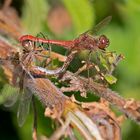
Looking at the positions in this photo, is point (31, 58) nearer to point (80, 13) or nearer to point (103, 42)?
point (103, 42)

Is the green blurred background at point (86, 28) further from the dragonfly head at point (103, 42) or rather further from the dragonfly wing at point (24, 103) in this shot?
the dragonfly wing at point (24, 103)

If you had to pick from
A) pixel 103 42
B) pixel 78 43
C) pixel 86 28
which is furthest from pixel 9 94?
pixel 86 28

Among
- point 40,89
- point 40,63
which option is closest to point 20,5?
point 40,63

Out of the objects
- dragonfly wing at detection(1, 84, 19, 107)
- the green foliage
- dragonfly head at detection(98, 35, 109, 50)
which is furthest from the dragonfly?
the green foliage

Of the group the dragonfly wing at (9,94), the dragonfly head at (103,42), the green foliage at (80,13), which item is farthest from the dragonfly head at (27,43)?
the green foliage at (80,13)

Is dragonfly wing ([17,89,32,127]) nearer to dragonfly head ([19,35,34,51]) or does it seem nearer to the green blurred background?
dragonfly head ([19,35,34,51])

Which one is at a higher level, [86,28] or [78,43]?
[86,28]
